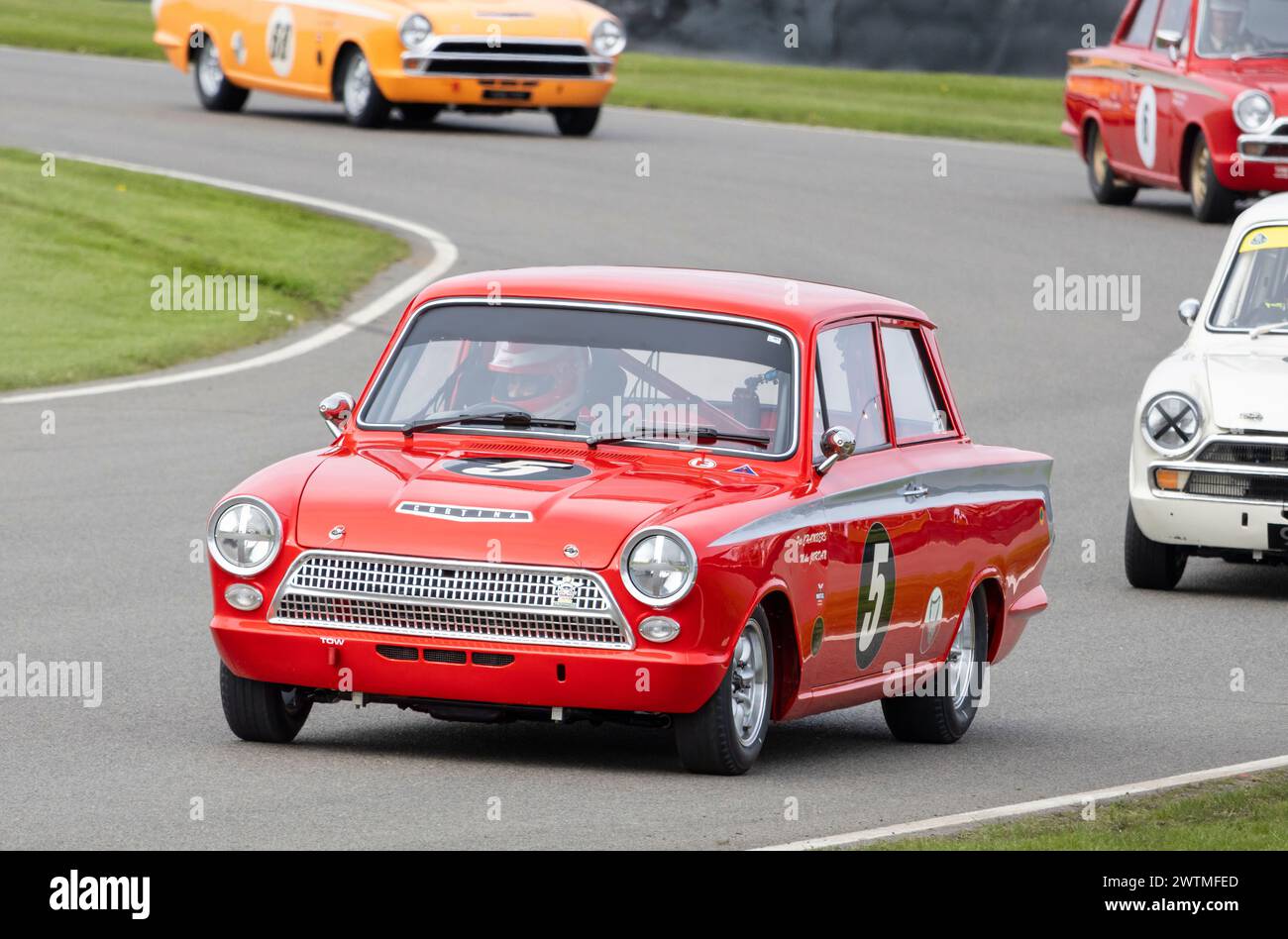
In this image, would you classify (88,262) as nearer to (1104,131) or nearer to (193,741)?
(1104,131)

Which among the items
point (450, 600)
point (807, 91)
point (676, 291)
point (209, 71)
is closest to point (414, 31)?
point (209, 71)

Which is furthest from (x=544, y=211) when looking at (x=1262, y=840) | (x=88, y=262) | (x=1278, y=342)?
(x=1262, y=840)

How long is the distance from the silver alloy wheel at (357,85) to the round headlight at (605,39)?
2266 mm

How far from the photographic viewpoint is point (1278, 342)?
13312 mm

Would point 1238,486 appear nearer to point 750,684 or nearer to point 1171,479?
point 1171,479

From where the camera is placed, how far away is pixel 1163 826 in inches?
310

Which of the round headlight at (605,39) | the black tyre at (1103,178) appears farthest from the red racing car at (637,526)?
the round headlight at (605,39)

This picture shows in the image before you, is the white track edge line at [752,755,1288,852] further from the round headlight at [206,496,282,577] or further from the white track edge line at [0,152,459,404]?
the white track edge line at [0,152,459,404]

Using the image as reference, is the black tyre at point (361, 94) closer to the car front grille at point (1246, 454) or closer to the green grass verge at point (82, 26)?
the green grass verge at point (82, 26)

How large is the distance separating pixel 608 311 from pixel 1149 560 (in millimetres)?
4758

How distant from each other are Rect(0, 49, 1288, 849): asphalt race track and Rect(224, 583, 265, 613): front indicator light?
48cm

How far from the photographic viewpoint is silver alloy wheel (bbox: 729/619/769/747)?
27.2 feet

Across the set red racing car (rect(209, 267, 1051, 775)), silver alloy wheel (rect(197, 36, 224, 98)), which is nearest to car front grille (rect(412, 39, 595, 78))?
silver alloy wheel (rect(197, 36, 224, 98))

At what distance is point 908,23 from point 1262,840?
3250 centimetres
